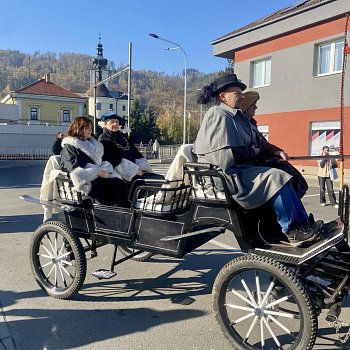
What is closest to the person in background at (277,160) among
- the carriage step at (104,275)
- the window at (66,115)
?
the carriage step at (104,275)

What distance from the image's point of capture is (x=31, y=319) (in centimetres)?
369

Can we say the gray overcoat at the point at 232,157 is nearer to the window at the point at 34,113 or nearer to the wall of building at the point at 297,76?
the wall of building at the point at 297,76

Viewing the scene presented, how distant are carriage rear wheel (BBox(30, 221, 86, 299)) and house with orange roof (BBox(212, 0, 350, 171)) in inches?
565

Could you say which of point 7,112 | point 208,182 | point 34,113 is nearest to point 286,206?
point 208,182

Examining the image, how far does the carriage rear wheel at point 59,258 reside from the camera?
4051 mm

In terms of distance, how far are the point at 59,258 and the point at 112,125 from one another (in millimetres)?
1783

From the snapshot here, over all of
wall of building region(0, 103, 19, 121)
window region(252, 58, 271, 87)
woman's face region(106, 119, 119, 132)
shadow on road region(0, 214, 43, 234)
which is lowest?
shadow on road region(0, 214, 43, 234)

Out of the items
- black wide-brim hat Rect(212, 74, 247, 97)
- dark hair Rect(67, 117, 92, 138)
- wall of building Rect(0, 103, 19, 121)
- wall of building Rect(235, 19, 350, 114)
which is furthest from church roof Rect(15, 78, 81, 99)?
black wide-brim hat Rect(212, 74, 247, 97)

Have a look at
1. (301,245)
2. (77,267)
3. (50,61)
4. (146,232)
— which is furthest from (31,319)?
(50,61)

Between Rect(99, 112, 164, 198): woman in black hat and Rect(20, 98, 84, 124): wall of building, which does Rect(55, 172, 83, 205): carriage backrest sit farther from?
Rect(20, 98, 84, 124): wall of building

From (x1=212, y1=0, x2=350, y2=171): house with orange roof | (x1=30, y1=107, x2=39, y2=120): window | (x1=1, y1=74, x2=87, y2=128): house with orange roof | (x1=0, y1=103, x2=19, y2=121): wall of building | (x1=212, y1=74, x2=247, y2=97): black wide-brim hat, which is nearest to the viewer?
(x1=212, y1=74, x2=247, y2=97): black wide-brim hat

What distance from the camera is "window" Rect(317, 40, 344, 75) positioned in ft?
54.9

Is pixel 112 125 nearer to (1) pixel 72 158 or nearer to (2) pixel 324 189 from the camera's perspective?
(1) pixel 72 158

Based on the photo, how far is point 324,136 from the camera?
17.4 meters
